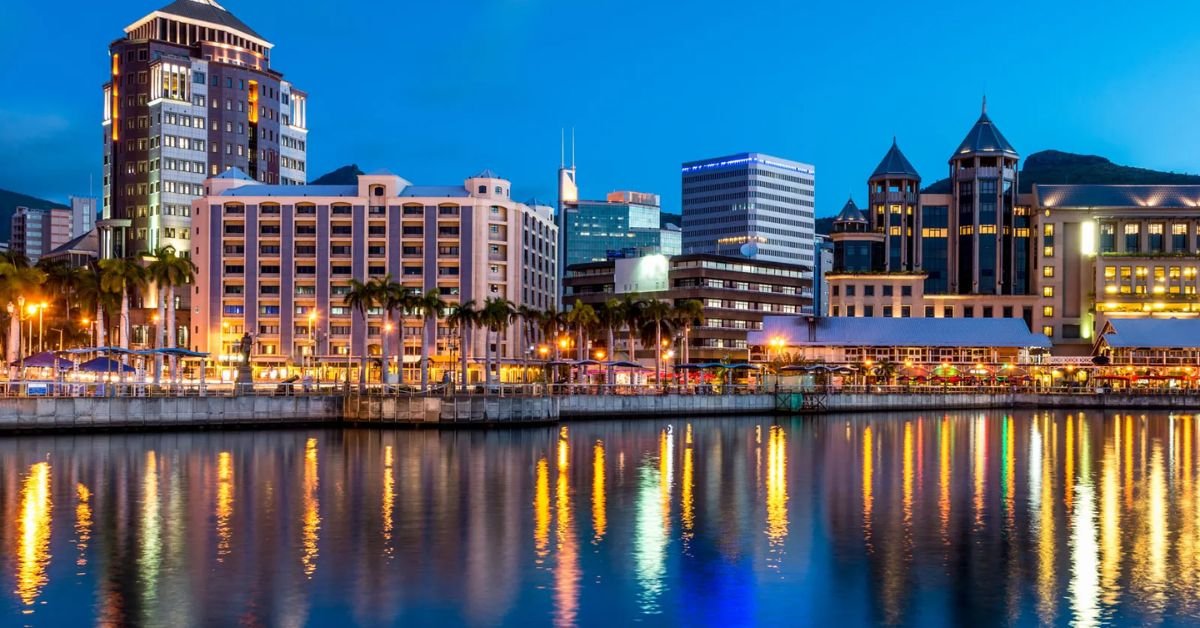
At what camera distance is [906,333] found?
602 feet

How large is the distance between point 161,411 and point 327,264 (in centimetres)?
9576

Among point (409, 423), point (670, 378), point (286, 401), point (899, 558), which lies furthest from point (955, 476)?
point (670, 378)

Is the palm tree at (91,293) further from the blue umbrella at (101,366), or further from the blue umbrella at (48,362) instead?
the blue umbrella at (101,366)

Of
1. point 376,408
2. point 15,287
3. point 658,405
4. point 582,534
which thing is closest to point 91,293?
point 15,287

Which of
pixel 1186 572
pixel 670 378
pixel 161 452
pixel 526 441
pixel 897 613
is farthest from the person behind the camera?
pixel 670 378

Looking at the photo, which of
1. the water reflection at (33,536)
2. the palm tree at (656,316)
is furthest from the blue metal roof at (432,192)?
the water reflection at (33,536)

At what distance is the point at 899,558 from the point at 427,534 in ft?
59.0

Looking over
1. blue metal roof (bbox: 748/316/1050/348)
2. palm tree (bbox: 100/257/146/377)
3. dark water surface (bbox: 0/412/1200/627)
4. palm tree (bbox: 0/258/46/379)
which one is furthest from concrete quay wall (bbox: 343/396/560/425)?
blue metal roof (bbox: 748/316/1050/348)

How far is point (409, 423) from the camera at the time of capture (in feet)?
338

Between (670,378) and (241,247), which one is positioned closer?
(670,378)

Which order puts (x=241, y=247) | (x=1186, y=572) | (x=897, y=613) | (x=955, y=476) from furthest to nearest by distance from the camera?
Result: (x=241, y=247) < (x=955, y=476) < (x=1186, y=572) < (x=897, y=613)

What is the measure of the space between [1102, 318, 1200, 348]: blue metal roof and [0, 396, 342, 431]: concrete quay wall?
4694 inches

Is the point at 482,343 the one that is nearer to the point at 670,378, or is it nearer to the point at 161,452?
the point at 670,378

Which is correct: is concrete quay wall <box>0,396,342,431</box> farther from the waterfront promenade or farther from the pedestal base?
the pedestal base
